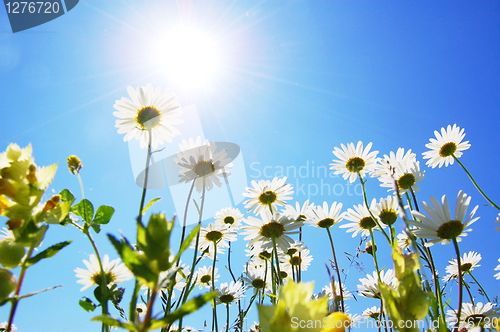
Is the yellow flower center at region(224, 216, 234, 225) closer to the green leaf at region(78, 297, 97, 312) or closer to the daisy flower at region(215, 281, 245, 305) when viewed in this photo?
the daisy flower at region(215, 281, 245, 305)

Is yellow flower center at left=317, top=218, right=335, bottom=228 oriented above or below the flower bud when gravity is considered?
above

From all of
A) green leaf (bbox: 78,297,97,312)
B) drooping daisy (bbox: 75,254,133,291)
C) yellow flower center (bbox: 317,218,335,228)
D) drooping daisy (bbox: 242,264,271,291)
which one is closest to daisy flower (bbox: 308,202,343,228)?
yellow flower center (bbox: 317,218,335,228)

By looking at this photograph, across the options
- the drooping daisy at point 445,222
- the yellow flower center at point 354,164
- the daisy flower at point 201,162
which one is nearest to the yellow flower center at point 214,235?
the daisy flower at point 201,162

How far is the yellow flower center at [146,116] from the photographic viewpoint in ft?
7.26

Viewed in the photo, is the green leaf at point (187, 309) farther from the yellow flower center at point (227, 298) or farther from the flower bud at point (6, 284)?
the yellow flower center at point (227, 298)

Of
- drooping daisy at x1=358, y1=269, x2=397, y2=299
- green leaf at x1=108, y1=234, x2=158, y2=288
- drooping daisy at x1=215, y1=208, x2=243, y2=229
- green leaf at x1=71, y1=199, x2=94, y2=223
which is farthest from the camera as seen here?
drooping daisy at x1=215, y1=208, x2=243, y2=229

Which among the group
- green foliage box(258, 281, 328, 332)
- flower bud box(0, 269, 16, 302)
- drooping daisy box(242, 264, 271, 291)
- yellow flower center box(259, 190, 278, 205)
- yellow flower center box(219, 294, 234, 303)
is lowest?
green foliage box(258, 281, 328, 332)

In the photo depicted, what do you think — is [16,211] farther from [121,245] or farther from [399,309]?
[399,309]

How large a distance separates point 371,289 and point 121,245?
215cm

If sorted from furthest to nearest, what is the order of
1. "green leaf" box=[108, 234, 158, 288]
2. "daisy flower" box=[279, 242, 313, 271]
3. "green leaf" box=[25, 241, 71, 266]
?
1. "daisy flower" box=[279, 242, 313, 271]
2. "green leaf" box=[25, 241, 71, 266]
3. "green leaf" box=[108, 234, 158, 288]

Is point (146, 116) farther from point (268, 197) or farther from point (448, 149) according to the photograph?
point (448, 149)

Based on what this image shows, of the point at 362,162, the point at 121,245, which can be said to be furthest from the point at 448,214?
the point at 362,162

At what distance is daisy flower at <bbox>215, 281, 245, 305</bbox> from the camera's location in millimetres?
3291

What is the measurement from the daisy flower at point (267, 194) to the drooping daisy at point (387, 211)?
2.91ft
